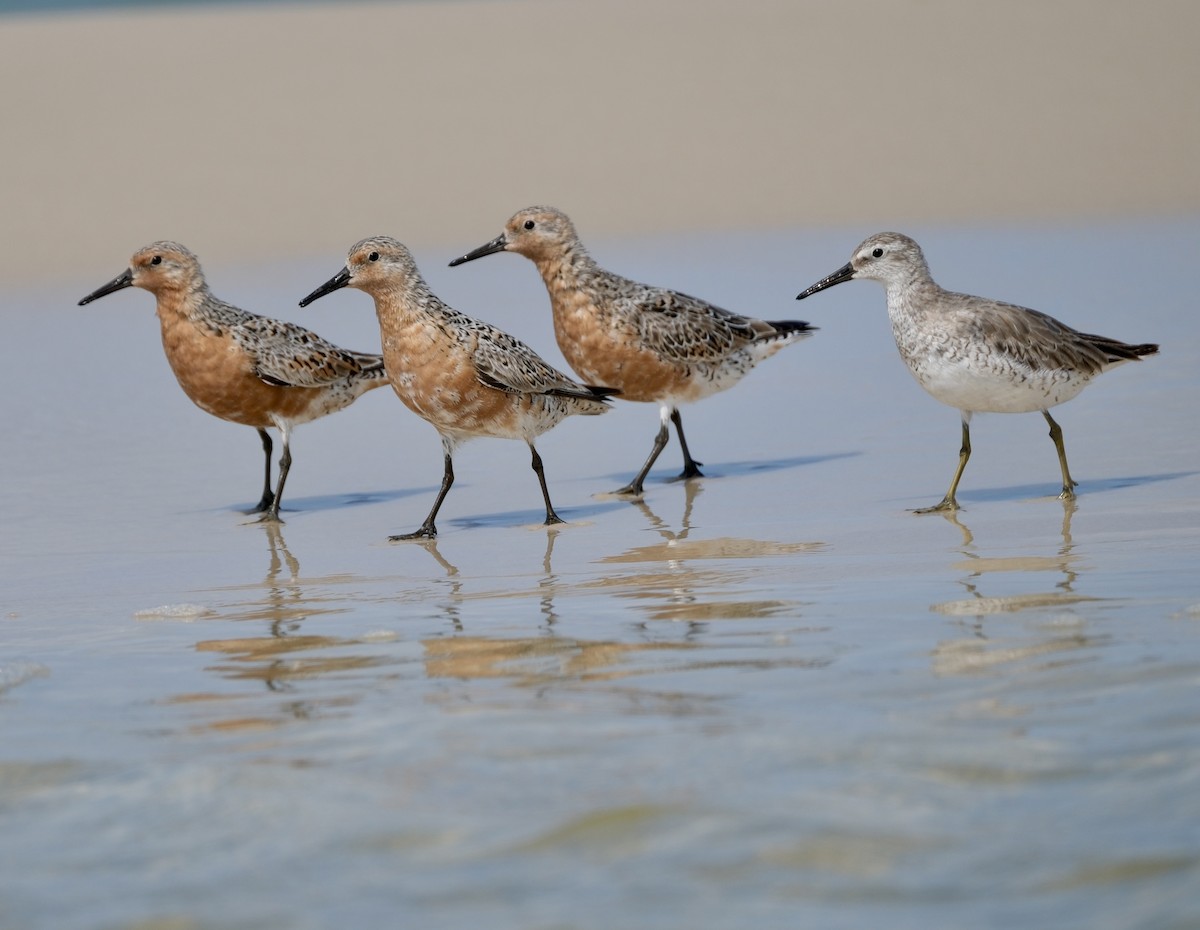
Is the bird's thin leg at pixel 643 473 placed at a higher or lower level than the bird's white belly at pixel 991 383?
lower

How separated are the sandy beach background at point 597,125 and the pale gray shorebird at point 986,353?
12.1m

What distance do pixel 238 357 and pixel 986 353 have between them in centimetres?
451

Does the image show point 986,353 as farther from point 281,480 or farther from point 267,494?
point 267,494

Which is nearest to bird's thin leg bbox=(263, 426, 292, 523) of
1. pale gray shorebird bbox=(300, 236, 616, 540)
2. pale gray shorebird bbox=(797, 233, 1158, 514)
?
pale gray shorebird bbox=(300, 236, 616, 540)

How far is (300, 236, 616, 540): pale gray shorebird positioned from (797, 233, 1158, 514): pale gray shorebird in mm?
1975

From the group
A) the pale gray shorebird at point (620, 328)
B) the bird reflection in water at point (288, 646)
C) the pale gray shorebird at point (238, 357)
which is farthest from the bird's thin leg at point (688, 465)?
the bird reflection in water at point (288, 646)

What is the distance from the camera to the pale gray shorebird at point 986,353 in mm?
8828

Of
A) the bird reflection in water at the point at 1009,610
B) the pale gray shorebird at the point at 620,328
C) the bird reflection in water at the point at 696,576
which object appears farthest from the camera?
the pale gray shorebird at the point at 620,328

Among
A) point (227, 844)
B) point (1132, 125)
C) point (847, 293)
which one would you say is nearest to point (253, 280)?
point (847, 293)

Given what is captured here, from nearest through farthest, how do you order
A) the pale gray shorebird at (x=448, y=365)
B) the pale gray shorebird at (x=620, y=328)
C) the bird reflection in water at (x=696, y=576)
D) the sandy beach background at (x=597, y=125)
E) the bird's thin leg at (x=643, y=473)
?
the bird reflection in water at (x=696, y=576) < the pale gray shorebird at (x=448, y=365) < the bird's thin leg at (x=643, y=473) < the pale gray shorebird at (x=620, y=328) < the sandy beach background at (x=597, y=125)

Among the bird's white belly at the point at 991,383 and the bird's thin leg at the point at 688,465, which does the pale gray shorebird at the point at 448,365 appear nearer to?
the bird's thin leg at the point at 688,465

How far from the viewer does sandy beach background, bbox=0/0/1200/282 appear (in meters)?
22.6

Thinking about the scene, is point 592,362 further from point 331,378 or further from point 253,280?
point 253,280

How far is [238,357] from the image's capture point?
1061cm
